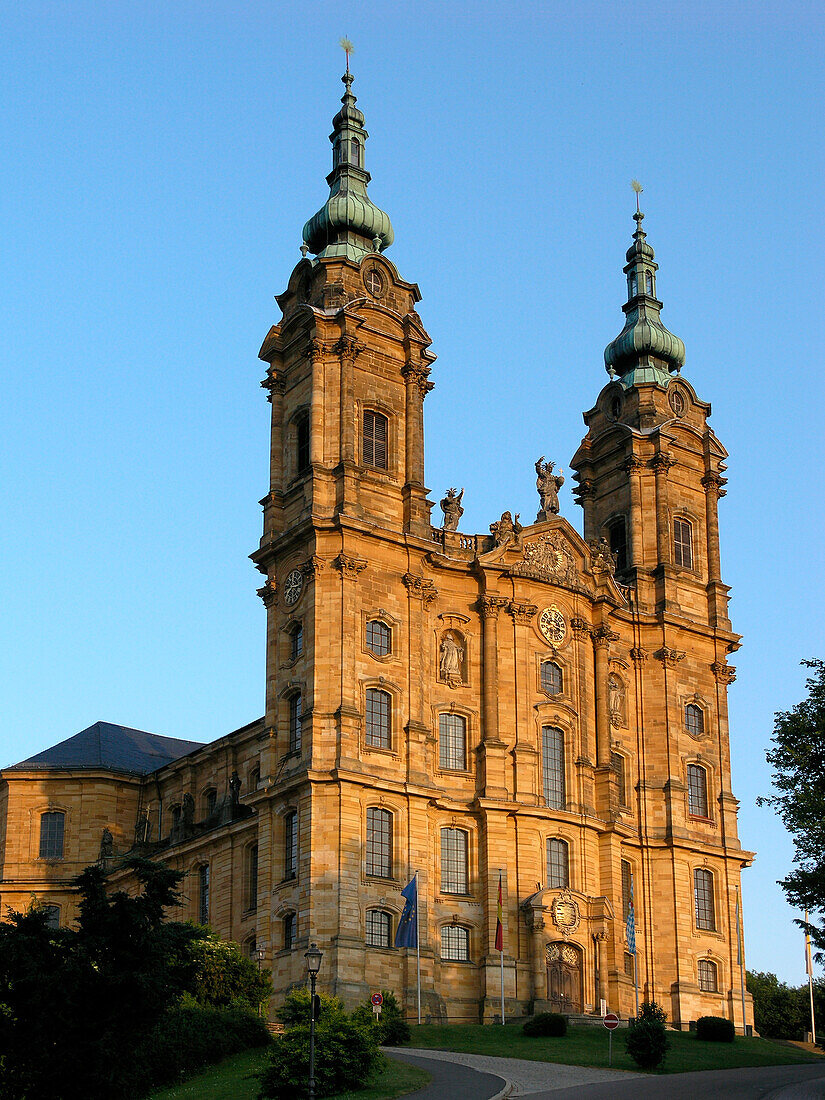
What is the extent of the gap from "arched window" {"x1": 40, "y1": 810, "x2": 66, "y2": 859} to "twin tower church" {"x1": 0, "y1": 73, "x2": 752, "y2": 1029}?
764mm

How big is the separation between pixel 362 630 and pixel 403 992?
1412 centimetres

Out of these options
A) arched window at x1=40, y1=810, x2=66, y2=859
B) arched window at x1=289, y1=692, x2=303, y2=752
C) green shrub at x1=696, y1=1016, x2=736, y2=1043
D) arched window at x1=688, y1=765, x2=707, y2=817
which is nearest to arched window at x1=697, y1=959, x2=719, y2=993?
arched window at x1=688, y1=765, x2=707, y2=817

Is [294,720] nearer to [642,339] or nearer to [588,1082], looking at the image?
[588,1082]

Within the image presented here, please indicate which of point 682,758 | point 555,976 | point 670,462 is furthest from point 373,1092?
point 670,462

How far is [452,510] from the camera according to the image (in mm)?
71188

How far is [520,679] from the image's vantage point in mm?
68500

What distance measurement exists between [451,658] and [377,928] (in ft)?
41.1

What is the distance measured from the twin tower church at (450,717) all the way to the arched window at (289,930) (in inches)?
5.5

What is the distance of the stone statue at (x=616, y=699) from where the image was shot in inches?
2891

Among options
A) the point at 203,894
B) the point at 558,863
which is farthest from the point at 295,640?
the point at 558,863

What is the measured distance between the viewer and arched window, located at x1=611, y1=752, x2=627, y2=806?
72.8 meters

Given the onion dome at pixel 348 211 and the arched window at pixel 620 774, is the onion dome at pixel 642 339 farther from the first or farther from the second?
the arched window at pixel 620 774

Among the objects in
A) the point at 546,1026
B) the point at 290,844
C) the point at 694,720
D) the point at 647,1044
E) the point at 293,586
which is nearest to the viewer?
the point at 647,1044

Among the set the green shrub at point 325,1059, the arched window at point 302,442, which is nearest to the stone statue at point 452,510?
the arched window at point 302,442
